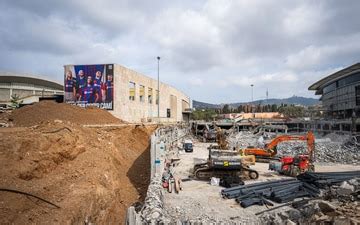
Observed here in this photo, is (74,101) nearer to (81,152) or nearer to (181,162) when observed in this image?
(181,162)

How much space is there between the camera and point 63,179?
1196 cm

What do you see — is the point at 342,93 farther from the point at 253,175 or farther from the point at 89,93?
the point at 253,175

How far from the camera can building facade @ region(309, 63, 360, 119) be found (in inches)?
2293

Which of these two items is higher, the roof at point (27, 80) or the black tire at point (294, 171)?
the roof at point (27, 80)

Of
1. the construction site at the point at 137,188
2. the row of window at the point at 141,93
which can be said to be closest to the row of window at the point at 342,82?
the row of window at the point at 141,93

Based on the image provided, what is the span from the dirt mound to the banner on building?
10.8 m

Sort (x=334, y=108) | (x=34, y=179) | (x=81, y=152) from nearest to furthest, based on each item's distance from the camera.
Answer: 1. (x=34, y=179)
2. (x=81, y=152)
3. (x=334, y=108)

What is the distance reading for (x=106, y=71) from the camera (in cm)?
4153

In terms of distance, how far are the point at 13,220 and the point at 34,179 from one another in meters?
2.51

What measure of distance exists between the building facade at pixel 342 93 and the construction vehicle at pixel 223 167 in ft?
135

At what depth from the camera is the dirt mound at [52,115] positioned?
2517 centimetres

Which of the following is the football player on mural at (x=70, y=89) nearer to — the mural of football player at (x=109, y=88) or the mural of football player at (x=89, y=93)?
the mural of football player at (x=89, y=93)

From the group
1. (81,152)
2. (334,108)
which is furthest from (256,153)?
(334,108)

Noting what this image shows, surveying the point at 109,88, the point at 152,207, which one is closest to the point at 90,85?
the point at 109,88
